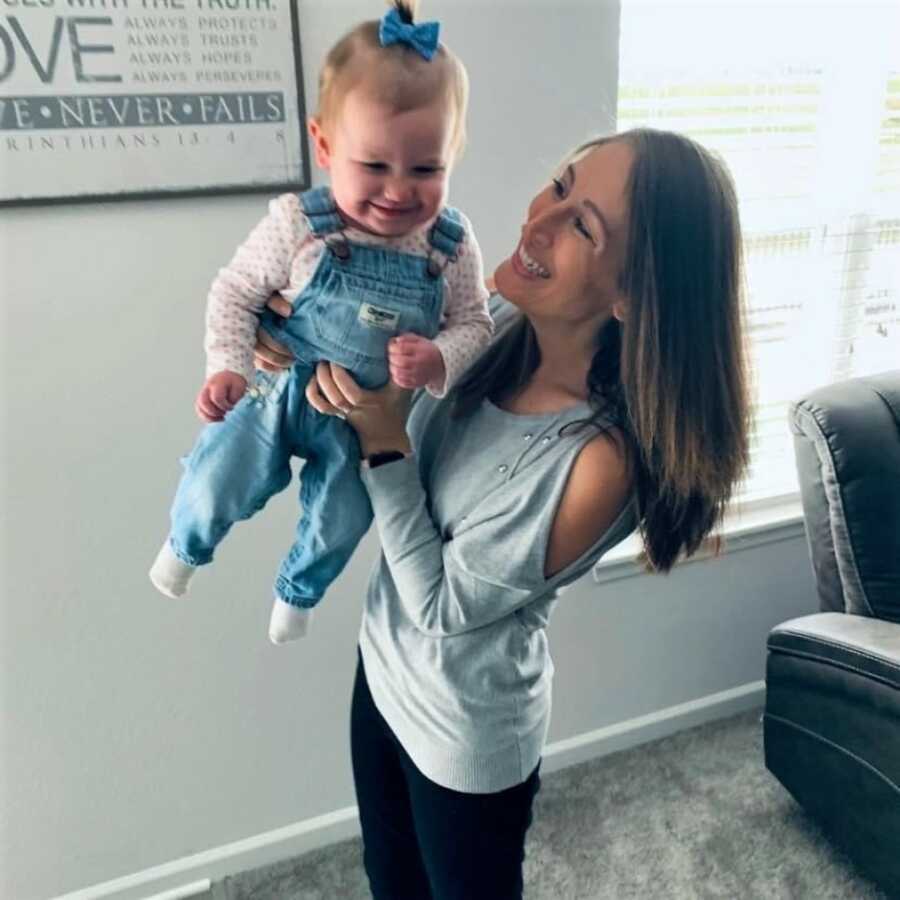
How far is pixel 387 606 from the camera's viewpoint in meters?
1.10

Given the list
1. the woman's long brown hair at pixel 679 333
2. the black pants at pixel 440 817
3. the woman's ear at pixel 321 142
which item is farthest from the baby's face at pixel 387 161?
the black pants at pixel 440 817

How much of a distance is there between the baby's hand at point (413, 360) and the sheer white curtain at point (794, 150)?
3.05ft

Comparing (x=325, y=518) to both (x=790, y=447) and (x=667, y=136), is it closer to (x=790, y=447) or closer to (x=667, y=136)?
(x=667, y=136)

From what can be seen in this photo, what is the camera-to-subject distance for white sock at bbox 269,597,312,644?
3.80 ft

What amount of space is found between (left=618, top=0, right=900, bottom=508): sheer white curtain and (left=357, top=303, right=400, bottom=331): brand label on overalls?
95 centimetres

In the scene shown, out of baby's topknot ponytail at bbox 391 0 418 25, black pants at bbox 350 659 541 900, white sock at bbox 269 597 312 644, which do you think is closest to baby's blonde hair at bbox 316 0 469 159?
baby's topknot ponytail at bbox 391 0 418 25

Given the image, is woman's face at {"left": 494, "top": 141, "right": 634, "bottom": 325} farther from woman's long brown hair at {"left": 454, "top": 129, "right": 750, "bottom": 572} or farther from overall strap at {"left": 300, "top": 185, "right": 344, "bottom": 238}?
overall strap at {"left": 300, "top": 185, "right": 344, "bottom": 238}

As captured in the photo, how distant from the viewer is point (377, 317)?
975 mm

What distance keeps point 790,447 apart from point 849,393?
0.55 m

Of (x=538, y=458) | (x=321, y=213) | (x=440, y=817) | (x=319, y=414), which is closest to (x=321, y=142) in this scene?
(x=321, y=213)

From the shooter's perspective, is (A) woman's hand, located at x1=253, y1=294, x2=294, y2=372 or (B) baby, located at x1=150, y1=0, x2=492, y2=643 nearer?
(B) baby, located at x1=150, y1=0, x2=492, y2=643

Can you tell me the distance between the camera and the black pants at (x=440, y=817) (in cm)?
106

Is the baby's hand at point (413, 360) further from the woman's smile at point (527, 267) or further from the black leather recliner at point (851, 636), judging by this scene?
the black leather recliner at point (851, 636)

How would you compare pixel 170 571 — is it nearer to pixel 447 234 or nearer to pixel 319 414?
pixel 319 414
